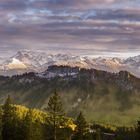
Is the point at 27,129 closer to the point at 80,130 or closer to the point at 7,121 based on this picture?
the point at 7,121

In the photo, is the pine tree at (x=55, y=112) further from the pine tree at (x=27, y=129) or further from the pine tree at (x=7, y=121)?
the pine tree at (x=7, y=121)

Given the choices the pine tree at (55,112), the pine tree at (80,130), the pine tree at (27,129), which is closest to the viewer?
the pine tree at (55,112)

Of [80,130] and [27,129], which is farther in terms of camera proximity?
[27,129]

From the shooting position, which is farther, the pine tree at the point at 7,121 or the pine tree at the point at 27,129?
the pine tree at the point at 7,121

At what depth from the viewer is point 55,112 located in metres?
106

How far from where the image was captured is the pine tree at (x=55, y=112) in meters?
105

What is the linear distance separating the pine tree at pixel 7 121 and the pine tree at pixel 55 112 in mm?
30570

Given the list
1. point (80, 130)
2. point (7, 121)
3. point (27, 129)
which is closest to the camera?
point (80, 130)

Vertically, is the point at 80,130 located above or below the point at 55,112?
below

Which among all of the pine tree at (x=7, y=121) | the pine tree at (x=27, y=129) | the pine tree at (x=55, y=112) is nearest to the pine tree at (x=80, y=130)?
the pine tree at (x=27, y=129)

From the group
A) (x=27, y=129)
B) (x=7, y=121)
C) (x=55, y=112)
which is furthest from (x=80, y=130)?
(x=7, y=121)

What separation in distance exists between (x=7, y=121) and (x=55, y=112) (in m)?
36.3

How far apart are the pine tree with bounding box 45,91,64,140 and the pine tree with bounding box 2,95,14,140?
30.6m

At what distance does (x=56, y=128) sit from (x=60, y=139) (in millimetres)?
10797
